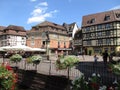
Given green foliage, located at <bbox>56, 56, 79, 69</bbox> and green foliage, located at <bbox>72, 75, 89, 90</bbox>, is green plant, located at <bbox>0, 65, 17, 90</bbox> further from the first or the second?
green foliage, located at <bbox>56, 56, 79, 69</bbox>

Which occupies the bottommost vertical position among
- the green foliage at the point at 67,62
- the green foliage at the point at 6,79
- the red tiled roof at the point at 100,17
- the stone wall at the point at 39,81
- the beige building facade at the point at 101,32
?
the stone wall at the point at 39,81

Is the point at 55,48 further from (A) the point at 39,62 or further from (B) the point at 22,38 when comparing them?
(A) the point at 39,62

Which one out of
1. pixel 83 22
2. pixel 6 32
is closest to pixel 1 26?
pixel 6 32

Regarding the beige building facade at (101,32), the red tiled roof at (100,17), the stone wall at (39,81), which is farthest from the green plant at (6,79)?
the red tiled roof at (100,17)

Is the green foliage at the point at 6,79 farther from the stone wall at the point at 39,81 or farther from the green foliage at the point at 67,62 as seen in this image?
the stone wall at the point at 39,81

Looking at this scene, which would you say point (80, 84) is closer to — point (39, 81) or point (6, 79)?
point (6, 79)

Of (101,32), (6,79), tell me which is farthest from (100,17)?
(6,79)

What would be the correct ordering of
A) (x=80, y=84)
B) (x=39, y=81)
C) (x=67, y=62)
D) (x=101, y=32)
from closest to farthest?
(x=80, y=84), (x=67, y=62), (x=39, y=81), (x=101, y=32)

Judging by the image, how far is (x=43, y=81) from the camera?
45.5 feet

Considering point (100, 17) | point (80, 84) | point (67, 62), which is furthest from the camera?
point (100, 17)

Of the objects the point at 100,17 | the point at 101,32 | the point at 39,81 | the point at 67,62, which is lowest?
the point at 39,81

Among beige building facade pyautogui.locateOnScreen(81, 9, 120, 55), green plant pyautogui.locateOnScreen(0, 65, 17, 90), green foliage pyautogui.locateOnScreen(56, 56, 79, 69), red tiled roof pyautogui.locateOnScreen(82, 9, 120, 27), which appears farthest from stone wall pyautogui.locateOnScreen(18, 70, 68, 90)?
red tiled roof pyautogui.locateOnScreen(82, 9, 120, 27)

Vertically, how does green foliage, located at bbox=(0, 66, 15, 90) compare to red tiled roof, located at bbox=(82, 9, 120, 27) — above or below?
below

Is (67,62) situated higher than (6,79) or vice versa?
(67,62)
